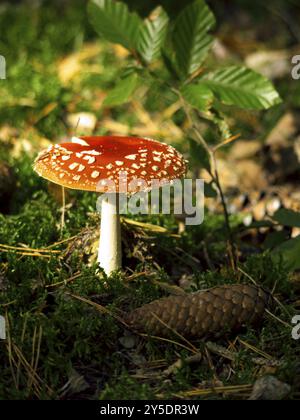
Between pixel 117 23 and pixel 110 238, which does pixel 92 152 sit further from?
pixel 117 23

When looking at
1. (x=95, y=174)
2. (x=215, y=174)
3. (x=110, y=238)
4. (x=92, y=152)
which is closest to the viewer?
(x=95, y=174)

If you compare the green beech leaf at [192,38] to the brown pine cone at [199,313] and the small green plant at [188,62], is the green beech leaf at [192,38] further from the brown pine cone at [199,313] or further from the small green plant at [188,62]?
the brown pine cone at [199,313]

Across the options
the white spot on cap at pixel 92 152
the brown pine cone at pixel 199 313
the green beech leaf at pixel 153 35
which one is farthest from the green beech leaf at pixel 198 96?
the brown pine cone at pixel 199 313

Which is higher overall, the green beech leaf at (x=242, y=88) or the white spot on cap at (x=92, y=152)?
the green beech leaf at (x=242, y=88)

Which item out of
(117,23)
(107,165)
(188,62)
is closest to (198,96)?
(188,62)

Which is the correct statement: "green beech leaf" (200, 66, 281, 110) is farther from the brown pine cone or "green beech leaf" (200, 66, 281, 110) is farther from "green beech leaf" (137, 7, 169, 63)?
the brown pine cone

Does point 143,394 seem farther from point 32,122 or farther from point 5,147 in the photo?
point 32,122

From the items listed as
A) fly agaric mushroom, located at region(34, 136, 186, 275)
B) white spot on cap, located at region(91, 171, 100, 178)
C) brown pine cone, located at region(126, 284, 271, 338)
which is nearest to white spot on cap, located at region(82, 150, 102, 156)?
fly agaric mushroom, located at region(34, 136, 186, 275)

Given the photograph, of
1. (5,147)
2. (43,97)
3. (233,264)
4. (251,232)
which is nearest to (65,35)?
(43,97)
